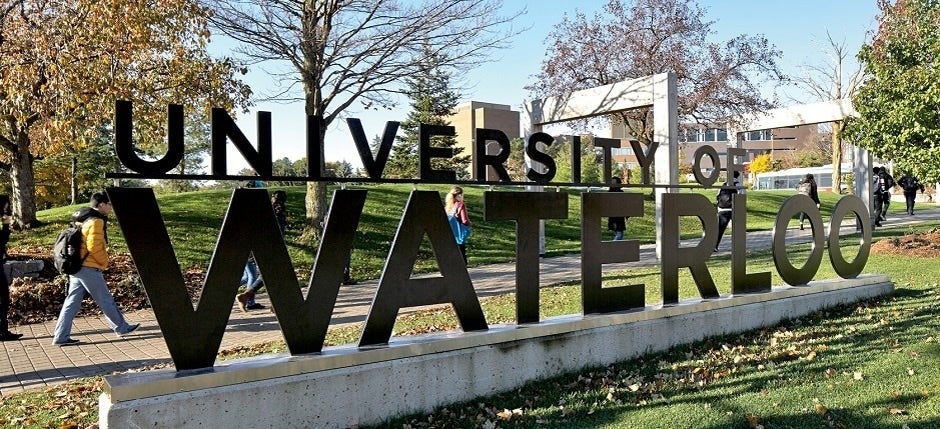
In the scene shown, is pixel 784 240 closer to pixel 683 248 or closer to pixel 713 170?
pixel 713 170

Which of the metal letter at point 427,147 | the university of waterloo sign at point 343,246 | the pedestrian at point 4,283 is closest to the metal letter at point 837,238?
the university of waterloo sign at point 343,246

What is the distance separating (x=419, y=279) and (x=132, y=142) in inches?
86.1

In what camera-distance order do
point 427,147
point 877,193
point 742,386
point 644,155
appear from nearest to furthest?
point 742,386, point 427,147, point 644,155, point 877,193

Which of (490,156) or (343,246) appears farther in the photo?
(490,156)

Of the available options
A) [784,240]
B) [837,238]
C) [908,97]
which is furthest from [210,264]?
[908,97]

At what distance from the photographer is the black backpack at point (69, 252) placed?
714 centimetres

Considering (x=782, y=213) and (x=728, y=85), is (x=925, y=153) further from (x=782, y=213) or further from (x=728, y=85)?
(x=728, y=85)

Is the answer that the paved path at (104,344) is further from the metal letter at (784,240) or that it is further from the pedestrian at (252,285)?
the metal letter at (784,240)

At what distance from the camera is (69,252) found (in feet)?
23.5

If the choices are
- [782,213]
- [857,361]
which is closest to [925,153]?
[782,213]

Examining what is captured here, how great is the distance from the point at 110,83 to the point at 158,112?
4.22 ft

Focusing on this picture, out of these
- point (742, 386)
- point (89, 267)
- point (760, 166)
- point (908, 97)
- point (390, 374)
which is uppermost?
point (760, 166)

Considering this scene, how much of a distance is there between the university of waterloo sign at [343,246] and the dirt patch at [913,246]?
779 centimetres

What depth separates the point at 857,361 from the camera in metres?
5.50
